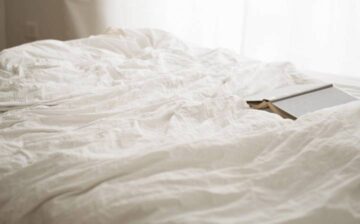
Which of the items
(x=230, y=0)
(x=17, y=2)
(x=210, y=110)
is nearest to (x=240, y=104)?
(x=210, y=110)

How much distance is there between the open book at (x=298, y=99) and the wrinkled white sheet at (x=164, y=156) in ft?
0.25

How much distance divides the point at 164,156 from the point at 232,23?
1.62 metres

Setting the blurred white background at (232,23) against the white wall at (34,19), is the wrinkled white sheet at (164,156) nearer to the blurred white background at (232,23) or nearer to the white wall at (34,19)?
the blurred white background at (232,23)

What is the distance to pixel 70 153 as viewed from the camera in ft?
2.23

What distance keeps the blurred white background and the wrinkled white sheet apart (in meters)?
0.88

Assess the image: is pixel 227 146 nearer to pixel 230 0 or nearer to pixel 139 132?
pixel 139 132

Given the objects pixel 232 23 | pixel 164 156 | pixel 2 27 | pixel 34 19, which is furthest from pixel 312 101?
pixel 2 27

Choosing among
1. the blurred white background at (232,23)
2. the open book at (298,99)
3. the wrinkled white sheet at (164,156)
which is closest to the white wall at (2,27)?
the blurred white background at (232,23)

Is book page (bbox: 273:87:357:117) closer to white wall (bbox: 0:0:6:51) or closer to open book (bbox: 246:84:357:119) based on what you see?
open book (bbox: 246:84:357:119)

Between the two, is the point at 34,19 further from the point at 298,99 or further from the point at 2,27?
the point at 298,99

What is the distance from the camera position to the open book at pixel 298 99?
94cm

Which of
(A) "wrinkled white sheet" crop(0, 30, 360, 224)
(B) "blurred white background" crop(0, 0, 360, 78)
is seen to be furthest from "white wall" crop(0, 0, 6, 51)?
(A) "wrinkled white sheet" crop(0, 30, 360, 224)

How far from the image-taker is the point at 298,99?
39.7 inches

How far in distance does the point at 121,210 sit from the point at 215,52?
41.2 inches
